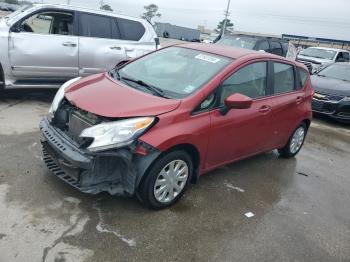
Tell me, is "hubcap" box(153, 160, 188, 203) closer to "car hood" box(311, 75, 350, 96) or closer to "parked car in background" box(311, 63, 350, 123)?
"parked car in background" box(311, 63, 350, 123)

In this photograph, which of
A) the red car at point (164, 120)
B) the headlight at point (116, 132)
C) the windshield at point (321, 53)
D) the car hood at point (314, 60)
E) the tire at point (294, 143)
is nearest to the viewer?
the headlight at point (116, 132)

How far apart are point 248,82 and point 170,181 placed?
1.65 m

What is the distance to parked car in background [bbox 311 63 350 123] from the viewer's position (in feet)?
31.4

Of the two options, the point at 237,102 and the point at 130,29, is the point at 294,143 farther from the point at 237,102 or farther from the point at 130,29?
the point at 130,29

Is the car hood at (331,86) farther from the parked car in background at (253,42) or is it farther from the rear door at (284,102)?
the rear door at (284,102)

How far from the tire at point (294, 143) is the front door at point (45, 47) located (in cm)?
413

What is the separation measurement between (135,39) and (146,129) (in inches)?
204

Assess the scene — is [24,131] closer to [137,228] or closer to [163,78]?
[163,78]

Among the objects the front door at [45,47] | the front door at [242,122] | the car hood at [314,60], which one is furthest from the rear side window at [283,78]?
the car hood at [314,60]

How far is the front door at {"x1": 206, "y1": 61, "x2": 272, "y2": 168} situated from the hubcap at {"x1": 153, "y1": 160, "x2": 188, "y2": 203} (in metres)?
0.42

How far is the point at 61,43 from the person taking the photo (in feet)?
24.3

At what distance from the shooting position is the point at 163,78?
4664 mm

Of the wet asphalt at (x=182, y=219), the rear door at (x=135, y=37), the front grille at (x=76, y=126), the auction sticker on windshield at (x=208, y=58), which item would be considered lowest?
the wet asphalt at (x=182, y=219)

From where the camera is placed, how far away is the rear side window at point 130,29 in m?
8.33
